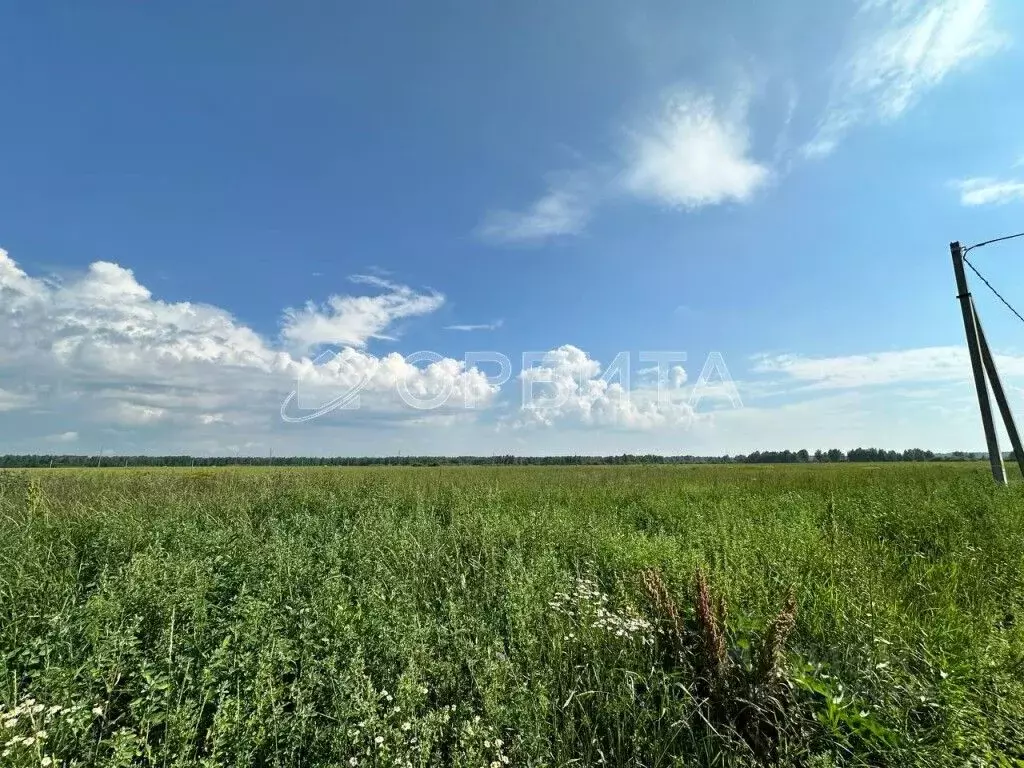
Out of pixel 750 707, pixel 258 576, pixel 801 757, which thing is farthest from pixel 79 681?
pixel 801 757

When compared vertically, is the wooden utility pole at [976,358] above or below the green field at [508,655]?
above

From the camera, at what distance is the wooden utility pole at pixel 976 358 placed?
10672mm

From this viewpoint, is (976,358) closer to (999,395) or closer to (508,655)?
(999,395)

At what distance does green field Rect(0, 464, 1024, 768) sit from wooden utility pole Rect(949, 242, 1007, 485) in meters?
6.81

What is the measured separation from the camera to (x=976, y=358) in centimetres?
1116

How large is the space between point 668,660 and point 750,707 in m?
0.75

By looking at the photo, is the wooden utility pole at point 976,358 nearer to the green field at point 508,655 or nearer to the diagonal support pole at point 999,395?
the diagonal support pole at point 999,395

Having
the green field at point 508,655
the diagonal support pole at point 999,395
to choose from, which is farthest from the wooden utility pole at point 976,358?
the green field at point 508,655

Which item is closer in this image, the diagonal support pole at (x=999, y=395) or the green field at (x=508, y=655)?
the green field at (x=508, y=655)

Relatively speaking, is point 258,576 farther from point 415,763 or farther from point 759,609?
point 759,609

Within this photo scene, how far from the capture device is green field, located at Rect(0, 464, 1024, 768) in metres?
2.55

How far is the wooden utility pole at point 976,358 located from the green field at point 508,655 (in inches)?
268

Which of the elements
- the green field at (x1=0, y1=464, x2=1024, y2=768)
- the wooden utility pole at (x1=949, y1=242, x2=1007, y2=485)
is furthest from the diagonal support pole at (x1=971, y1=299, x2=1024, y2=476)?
the green field at (x1=0, y1=464, x2=1024, y2=768)

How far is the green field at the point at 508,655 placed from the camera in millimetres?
2553
